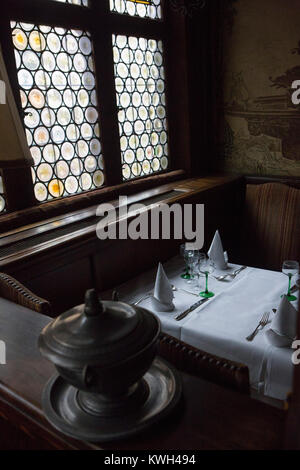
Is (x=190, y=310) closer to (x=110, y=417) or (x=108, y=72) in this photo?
(x=110, y=417)

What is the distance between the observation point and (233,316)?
7.17 feet

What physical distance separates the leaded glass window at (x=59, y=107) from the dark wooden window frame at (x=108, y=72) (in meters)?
0.06

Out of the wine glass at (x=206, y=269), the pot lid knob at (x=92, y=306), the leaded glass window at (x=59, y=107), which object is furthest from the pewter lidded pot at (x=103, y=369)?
the leaded glass window at (x=59, y=107)

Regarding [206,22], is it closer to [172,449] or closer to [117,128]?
[117,128]

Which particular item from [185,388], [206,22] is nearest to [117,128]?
[206,22]

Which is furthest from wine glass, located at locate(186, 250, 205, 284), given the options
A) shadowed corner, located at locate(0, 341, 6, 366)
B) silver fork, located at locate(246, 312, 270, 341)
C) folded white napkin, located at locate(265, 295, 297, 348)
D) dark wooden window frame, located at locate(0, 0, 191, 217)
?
shadowed corner, located at locate(0, 341, 6, 366)

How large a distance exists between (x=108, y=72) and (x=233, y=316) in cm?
217

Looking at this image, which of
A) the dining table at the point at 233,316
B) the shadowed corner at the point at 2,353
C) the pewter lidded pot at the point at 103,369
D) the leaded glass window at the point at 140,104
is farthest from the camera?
the leaded glass window at the point at 140,104

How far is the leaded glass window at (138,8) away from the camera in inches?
133

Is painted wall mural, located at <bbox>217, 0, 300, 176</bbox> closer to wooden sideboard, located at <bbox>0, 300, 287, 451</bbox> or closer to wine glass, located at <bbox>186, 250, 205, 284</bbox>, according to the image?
wine glass, located at <bbox>186, 250, 205, 284</bbox>

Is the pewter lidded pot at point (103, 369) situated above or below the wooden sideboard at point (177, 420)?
above

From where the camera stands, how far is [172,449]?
954mm

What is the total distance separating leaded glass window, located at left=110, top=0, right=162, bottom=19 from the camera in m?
3.39

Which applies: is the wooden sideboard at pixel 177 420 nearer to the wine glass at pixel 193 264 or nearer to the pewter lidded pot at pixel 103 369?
the pewter lidded pot at pixel 103 369
